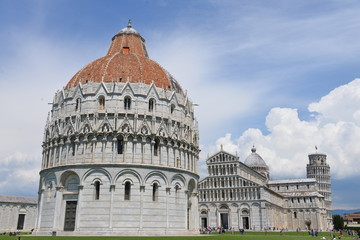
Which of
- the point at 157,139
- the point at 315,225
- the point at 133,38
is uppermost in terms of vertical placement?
the point at 133,38

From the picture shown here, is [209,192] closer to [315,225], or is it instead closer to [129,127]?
[315,225]

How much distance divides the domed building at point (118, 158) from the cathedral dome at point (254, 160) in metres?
77.5

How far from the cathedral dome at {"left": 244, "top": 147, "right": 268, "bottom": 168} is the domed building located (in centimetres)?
7750

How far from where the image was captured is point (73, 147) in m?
42.6

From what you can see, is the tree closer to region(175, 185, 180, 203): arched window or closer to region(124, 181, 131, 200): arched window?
region(175, 185, 180, 203): arched window

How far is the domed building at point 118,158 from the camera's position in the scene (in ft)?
130

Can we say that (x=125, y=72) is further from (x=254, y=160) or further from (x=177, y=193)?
(x=254, y=160)

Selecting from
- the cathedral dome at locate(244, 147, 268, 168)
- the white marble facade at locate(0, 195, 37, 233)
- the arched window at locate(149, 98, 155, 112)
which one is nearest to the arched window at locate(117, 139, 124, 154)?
the arched window at locate(149, 98, 155, 112)

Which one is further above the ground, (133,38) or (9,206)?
(133,38)

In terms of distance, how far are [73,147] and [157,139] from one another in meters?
10.2

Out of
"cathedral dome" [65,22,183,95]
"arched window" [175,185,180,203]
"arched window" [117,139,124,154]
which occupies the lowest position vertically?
"arched window" [175,185,180,203]

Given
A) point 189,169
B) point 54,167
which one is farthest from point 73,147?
point 189,169

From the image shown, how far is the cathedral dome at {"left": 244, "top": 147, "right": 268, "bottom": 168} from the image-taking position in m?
122

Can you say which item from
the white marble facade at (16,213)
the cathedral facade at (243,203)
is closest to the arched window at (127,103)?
the cathedral facade at (243,203)
